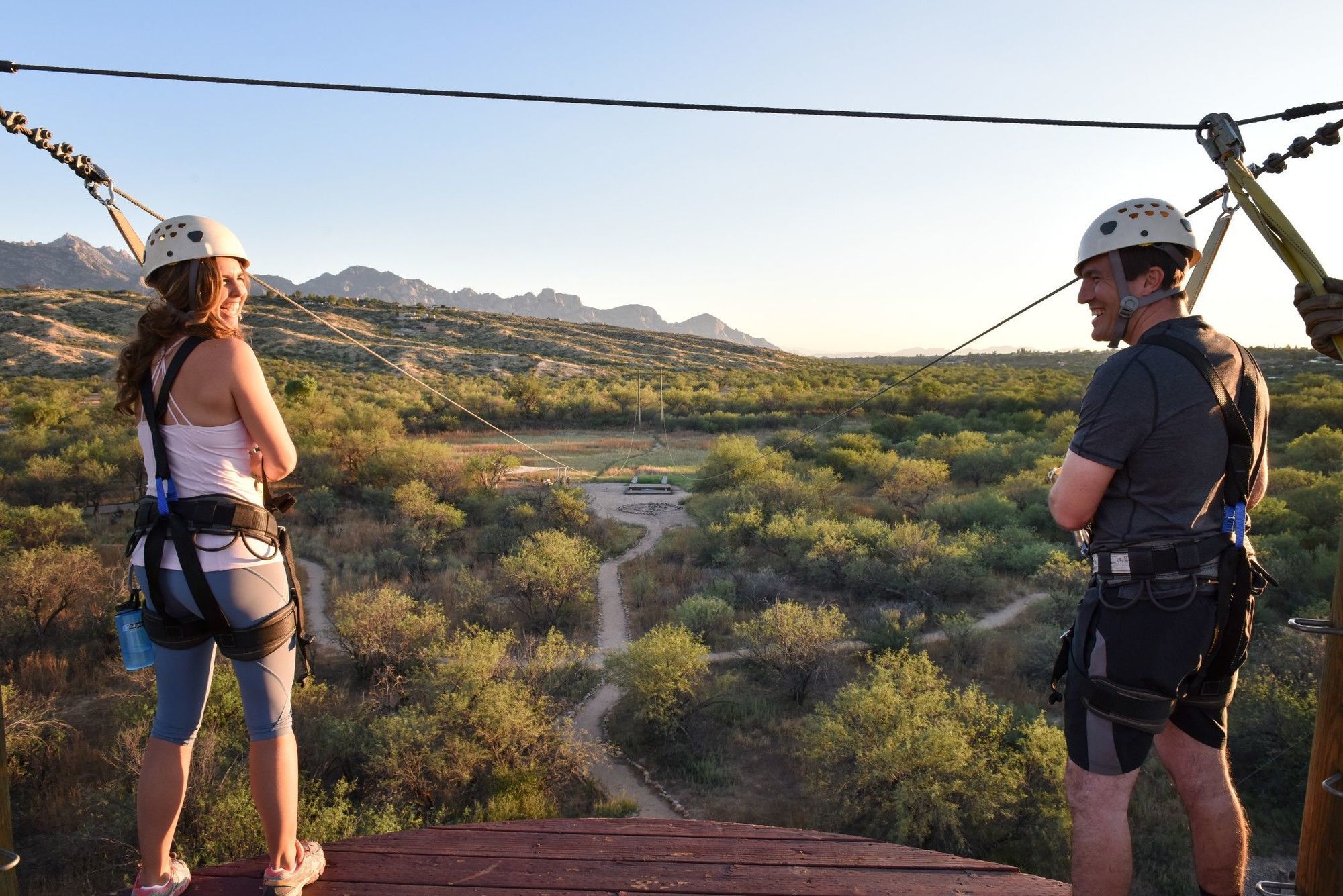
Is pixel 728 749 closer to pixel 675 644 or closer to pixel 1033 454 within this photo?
pixel 675 644

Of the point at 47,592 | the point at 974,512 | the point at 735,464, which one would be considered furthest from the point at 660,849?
the point at 735,464

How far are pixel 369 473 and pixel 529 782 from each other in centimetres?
1387

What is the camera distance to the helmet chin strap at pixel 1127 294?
2176 millimetres

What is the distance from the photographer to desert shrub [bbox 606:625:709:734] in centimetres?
809

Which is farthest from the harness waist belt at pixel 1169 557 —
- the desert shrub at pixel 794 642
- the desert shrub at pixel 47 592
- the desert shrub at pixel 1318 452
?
the desert shrub at pixel 1318 452

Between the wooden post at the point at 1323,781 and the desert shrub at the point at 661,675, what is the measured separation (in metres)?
6.44

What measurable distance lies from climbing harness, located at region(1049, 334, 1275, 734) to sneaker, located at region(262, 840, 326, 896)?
8.37ft

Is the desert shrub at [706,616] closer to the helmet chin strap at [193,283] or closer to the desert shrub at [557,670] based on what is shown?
the desert shrub at [557,670]

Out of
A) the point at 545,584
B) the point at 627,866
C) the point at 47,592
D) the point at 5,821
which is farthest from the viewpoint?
the point at 545,584

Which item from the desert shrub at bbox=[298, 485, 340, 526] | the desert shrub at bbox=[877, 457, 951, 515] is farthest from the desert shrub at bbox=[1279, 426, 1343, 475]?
the desert shrub at bbox=[298, 485, 340, 526]

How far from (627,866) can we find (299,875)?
1.18m

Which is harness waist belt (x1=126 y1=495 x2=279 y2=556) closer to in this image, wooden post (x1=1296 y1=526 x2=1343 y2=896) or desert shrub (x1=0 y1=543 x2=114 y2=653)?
wooden post (x1=1296 y1=526 x2=1343 y2=896)

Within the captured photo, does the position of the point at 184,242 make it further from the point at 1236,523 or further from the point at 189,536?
the point at 1236,523

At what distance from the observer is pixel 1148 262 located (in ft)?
7.21
